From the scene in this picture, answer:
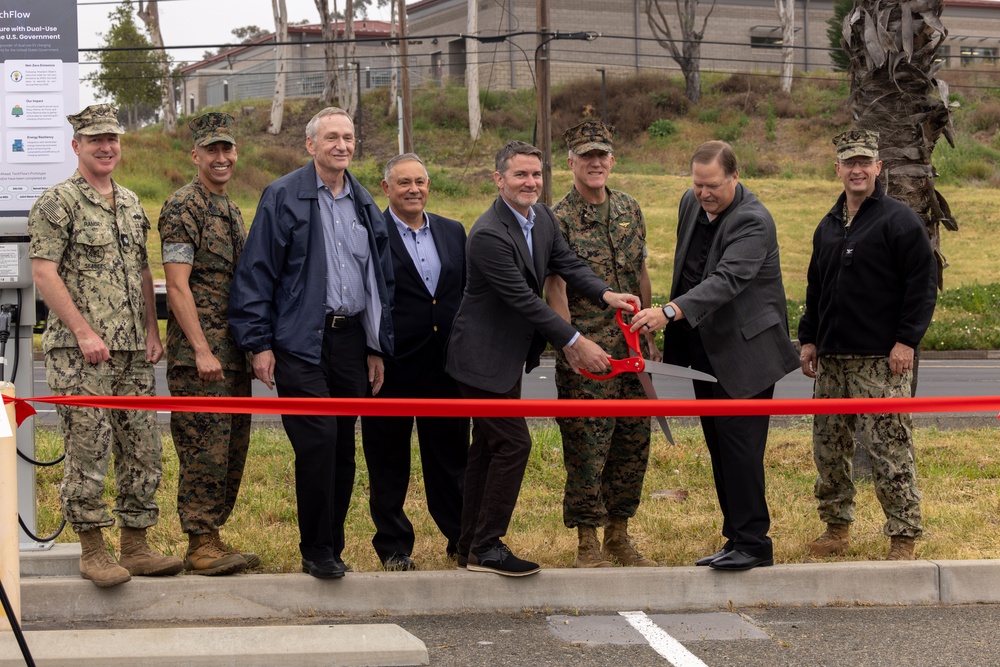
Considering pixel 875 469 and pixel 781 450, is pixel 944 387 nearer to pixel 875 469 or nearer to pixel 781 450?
pixel 781 450

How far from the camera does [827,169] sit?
41219 mm

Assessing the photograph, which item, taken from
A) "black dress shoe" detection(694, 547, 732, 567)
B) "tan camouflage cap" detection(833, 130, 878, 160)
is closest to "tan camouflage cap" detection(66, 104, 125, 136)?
"black dress shoe" detection(694, 547, 732, 567)

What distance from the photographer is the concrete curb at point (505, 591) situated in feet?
17.6

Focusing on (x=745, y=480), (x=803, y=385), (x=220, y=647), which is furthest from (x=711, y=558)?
(x=803, y=385)

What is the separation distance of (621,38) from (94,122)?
47021 millimetres

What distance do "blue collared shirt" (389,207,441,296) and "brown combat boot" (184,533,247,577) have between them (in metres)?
1.66

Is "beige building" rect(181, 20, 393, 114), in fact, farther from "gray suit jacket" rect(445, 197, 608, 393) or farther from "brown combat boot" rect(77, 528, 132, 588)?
"brown combat boot" rect(77, 528, 132, 588)

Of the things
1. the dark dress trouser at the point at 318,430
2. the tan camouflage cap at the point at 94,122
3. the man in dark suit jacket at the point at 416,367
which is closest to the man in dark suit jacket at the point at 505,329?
the man in dark suit jacket at the point at 416,367

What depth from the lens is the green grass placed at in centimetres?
636

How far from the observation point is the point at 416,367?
6.19 metres

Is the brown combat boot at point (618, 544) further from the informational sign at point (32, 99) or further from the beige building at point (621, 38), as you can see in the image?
the beige building at point (621, 38)

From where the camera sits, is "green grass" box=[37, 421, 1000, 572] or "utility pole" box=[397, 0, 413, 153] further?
"utility pole" box=[397, 0, 413, 153]

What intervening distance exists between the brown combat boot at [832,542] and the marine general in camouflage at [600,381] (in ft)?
3.05

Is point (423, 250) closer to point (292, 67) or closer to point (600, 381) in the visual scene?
point (600, 381)
